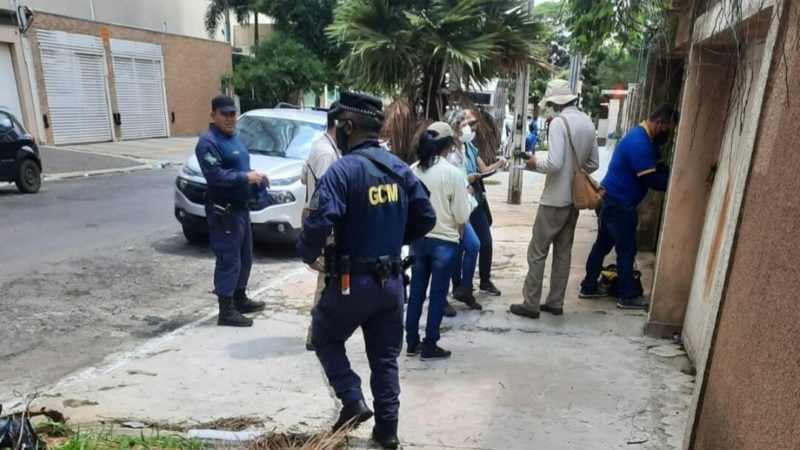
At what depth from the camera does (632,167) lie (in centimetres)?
490

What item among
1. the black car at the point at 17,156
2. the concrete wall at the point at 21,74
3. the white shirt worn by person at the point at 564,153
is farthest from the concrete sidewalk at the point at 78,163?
the white shirt worn by person at the point at 564,153

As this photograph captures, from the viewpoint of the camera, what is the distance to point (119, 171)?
583 inches

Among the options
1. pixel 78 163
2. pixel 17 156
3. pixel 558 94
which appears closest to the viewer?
pixel 558 94

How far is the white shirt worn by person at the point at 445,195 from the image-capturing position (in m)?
4.09

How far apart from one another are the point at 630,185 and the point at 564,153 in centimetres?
73

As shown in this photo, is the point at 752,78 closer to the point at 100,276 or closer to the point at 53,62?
the point at 100,276

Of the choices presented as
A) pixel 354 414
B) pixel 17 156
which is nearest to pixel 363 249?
pixel 354 414

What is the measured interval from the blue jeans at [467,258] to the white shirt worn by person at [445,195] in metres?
0.69

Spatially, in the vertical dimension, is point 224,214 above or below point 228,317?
above

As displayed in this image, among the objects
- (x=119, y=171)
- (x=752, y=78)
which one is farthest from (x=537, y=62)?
(x=119, y=171)

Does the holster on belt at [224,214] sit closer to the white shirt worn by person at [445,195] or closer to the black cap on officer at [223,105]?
the black cap on officer at [223,105]

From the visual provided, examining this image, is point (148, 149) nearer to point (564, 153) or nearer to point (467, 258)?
point (467, 258)

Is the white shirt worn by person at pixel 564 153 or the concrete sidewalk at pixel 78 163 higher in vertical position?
the white shirt worn by person at pixel 564 153

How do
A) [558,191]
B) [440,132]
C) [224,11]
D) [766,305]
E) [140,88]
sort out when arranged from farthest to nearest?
1. [224,11]
2. [140,88]
3. [558,191]
4. [440,132]
5. [766,305]
